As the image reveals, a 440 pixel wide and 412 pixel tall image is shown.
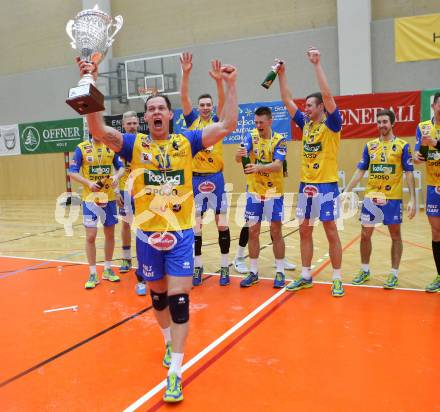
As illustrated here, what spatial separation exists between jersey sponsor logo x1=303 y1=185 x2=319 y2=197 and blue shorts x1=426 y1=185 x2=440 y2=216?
1.22 metres

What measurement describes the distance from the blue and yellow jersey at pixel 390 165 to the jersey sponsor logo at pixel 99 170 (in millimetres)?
3260

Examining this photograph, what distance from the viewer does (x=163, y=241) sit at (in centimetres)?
316

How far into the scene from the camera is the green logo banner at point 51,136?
698 inches

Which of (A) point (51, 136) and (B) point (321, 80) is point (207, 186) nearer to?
(B) point (321, 80)

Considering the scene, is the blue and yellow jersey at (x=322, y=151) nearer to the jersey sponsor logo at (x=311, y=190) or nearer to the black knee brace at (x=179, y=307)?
the jersey sponsor logo at (x=311, y=190)

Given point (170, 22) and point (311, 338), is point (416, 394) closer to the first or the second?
point (311, 338)

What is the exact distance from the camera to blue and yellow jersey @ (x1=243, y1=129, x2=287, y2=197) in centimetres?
549

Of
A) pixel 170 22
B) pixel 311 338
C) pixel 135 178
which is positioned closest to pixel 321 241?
pixel 311 338

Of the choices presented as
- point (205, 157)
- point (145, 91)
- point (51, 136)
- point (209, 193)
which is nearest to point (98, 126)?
point (205, 157)

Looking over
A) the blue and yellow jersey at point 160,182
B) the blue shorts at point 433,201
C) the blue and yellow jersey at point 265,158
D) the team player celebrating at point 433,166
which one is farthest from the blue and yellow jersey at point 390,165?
the blue and yellow jersey at point 160,182

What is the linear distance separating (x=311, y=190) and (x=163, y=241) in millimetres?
2484

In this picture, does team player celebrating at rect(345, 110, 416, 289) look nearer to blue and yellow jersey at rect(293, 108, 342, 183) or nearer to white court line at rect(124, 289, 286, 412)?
blue and yellow jersey at rect(293, 108, 342, 183)

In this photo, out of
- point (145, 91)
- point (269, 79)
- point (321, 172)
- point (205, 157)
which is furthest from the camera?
point (145, 91)

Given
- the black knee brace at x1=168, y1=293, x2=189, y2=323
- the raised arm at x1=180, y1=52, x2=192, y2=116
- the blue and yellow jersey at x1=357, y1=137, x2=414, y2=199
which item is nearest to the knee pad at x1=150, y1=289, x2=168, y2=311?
the black knee brace at x1=168, y1=293, x2=189, y2=323
